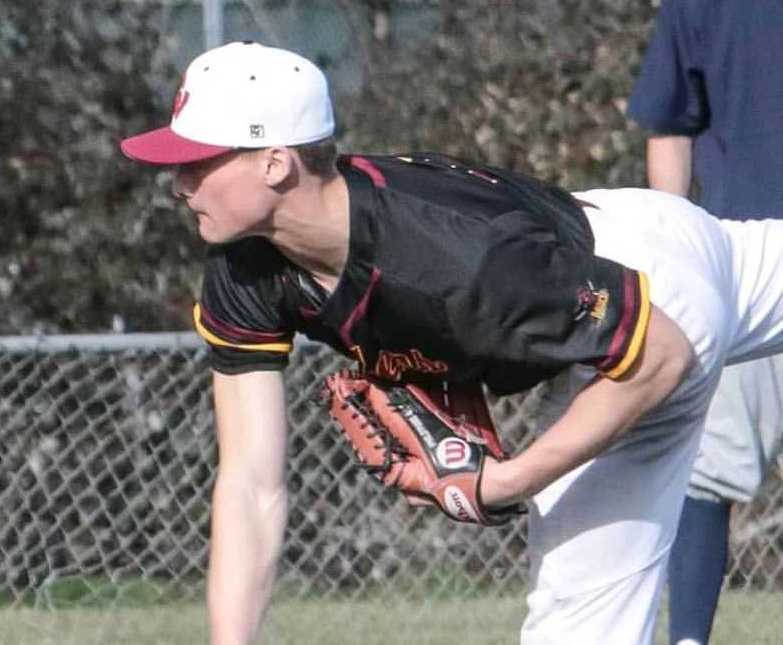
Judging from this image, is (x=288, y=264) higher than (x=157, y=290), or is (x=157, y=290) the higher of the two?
(x=288, y=264)

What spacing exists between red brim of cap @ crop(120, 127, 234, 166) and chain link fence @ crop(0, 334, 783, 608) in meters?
2.73

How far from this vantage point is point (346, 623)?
6375mm

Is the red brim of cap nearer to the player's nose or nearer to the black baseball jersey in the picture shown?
the player's nose

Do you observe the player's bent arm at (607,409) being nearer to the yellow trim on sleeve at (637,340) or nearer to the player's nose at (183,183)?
the yellow trim on sleeve at (637,340)

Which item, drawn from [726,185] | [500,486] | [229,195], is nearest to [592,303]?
[500,486]

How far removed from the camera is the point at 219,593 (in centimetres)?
412

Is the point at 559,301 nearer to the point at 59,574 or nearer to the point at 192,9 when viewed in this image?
the point at 59,574

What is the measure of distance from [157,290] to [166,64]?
2.78 ft

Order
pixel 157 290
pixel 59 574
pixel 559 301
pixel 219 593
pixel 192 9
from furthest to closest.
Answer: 1. pixel 192 9
2. pixel 157 290
3. pixel 59 574
4. pixel 219 593
5. pixel 559 301

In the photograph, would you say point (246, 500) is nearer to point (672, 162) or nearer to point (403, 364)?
point (403, 364)

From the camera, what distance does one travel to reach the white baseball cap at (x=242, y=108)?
384 centimetres

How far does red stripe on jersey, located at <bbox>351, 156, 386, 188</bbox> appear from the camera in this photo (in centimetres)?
398

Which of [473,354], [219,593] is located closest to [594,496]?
[473,354]

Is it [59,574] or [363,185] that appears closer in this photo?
[363,185]
